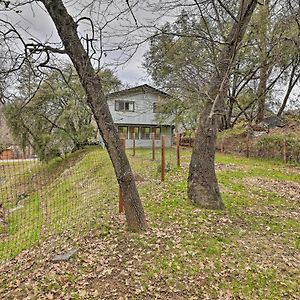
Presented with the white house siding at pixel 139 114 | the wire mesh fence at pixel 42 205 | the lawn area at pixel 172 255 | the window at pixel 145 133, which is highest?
the white house siding at pixel 139 114

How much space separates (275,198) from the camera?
23.6 feet

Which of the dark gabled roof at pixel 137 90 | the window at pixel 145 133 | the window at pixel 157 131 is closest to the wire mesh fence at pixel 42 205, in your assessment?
the dark gabled roof at pixel 137 90

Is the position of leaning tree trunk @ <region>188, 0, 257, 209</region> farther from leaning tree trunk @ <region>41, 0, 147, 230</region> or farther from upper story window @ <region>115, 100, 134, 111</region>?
upper story window @ <region>115, 100, 134, 111</region>

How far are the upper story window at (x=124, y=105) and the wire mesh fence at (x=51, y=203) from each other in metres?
10.8

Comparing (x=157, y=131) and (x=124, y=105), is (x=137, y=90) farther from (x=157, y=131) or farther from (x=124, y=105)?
(x=157, y=131)

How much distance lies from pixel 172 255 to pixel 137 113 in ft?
69.3

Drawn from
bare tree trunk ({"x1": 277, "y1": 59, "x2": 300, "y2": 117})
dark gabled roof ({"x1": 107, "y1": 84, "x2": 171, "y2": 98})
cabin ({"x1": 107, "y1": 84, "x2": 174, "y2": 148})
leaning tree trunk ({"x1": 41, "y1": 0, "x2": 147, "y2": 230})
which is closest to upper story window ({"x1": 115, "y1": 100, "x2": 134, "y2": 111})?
cabin ({"x1": 107, "y1": 84, "x2": 174, "y2": 148})

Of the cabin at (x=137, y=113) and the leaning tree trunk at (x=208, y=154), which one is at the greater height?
the cabin at (x=137, y=113)

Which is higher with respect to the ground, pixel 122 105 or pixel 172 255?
pixel 122 105

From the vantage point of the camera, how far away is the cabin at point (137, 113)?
23797 mm

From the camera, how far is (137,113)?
80.4 feet

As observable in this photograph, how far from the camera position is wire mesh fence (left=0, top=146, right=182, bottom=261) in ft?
20.1

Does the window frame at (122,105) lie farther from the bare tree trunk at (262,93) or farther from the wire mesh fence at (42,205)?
the wire mesh fence at (42,205)

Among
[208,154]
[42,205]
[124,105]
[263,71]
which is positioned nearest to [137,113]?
[124,105]
